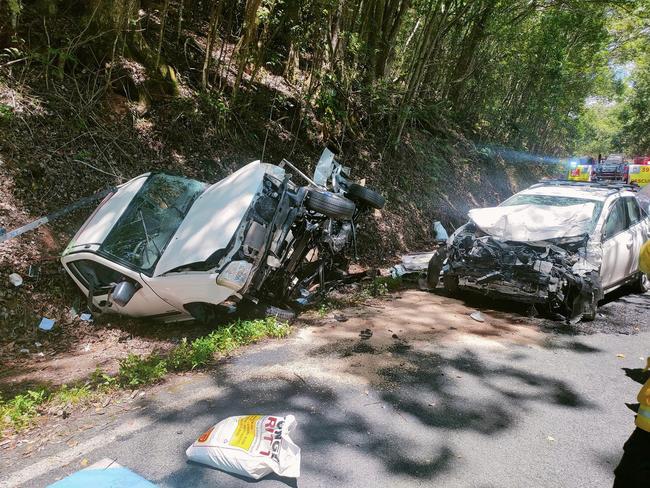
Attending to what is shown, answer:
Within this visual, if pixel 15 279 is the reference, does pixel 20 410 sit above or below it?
below

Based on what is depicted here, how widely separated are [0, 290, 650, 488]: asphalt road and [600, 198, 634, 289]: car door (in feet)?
3.39

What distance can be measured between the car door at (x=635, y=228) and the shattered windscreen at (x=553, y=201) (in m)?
0.83

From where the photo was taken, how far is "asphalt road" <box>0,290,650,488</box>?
2.63 m

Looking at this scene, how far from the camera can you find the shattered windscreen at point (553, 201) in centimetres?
585

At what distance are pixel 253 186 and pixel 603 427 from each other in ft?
12.8

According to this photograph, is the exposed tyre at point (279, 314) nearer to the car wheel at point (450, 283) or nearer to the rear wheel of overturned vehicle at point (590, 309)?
the car wheel at point (450, 283)

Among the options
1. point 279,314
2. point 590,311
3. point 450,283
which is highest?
point 590,311

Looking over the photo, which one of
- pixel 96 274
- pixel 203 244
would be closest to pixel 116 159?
pixel 96 274

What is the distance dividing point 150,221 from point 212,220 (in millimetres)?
952

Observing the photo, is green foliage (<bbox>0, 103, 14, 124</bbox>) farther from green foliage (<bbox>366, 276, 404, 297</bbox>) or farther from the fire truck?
the fire truck

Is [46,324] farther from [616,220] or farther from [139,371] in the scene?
[616,220]

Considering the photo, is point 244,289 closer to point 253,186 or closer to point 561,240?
point 253,186

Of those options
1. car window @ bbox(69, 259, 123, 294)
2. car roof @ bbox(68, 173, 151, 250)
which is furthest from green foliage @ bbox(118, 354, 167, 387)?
car roof @ bbox(68, 173, 151, 250)

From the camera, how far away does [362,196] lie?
637 centimetres
